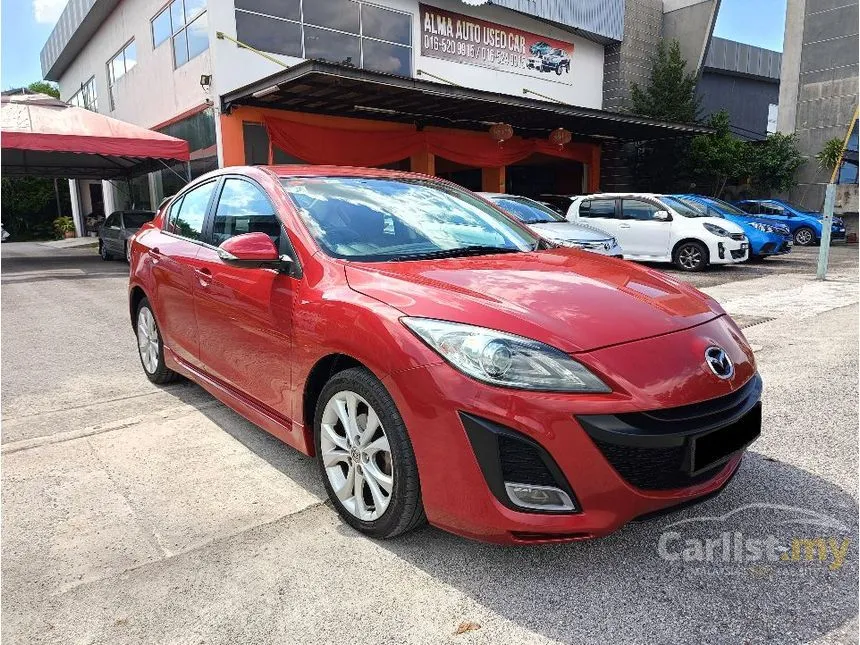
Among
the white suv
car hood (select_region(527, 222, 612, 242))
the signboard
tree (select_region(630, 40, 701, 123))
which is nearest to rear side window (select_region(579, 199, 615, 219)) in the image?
the white suv

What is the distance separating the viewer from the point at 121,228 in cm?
1547

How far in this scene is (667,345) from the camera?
85.2 inches

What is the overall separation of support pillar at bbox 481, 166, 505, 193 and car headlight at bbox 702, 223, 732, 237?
8.58 meters

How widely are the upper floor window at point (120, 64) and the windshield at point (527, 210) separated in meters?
14.7

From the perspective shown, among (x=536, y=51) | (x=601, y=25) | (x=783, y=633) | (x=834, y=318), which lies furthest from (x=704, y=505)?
(x=601, y=25)

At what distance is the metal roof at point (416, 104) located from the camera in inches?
473

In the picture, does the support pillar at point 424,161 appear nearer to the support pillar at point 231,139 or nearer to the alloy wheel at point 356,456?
the support pillar at point 231,139

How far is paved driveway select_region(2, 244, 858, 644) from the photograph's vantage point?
6.52ft

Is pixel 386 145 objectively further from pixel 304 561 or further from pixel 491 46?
pixel 304 561

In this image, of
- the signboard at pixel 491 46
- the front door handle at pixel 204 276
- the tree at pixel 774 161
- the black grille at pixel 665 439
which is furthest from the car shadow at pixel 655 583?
Answer: the tree at pixel 774 161

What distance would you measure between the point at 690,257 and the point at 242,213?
10482mm

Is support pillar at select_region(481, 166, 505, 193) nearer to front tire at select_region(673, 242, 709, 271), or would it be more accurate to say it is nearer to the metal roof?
the metal roof

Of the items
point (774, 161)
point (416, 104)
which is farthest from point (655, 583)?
point (774, 161)

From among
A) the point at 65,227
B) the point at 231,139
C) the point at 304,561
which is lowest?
the point at 304,561
